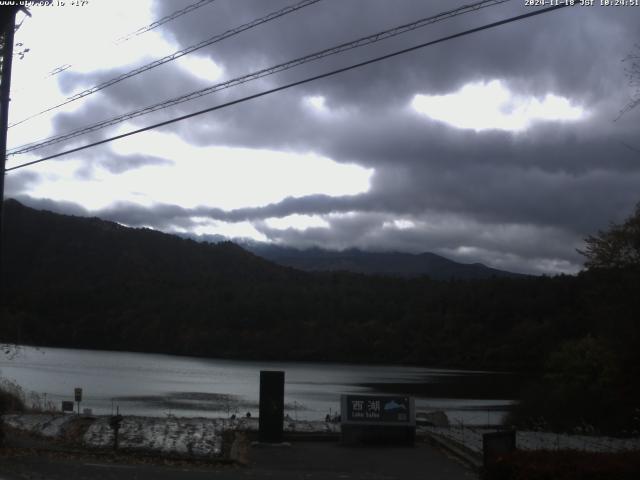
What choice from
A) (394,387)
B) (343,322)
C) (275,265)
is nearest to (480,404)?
(394,387)

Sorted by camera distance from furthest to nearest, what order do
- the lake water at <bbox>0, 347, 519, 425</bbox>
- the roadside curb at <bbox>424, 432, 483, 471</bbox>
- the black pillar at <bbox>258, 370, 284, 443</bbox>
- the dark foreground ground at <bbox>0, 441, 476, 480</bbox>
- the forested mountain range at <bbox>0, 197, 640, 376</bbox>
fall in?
the forested mountain range at <bbox>0, 197, 640, 376</bbox> → the lake water at <bbox>0, 347, 519, 425</bbox> → the black pillar at <bbox>258, 370, 284, 443</bbox> → the roadside curb at <bbox>424, 432, 483, 471</bbox> → the dark foreground ground at <bbox>0, 441, 476, 480</bbox>

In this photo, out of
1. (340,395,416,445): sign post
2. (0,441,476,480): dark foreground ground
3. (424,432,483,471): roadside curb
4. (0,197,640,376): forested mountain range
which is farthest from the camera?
(0,197,640,376): forested mountain range

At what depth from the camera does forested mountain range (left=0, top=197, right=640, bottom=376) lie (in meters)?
127

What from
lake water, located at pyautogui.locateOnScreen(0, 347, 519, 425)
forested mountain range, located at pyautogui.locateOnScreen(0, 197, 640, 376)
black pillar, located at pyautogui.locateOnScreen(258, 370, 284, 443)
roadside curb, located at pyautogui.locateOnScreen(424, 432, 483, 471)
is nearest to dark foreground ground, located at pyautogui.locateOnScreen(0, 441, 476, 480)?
roadside curb, located at pyautogui.locateOnScreen(424, 432, 483, 471)

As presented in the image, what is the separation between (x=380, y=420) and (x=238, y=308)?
405ft

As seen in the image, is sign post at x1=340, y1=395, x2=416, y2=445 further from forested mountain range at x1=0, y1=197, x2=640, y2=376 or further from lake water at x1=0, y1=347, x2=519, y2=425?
forested mountain range at x1=0, y1=197, x2=640, y2=376

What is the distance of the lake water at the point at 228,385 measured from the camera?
50.9m

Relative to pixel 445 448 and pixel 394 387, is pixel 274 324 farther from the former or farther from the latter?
pixel 445 448

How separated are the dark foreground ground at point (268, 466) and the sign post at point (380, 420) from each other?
26.3 inches

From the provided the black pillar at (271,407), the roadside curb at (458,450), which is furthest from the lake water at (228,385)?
the black pillar at (271,407)

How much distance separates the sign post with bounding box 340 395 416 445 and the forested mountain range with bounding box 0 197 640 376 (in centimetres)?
9535

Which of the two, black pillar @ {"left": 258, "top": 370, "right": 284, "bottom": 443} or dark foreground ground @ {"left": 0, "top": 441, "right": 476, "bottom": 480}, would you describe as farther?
black pillar @ {"left": 258, "top": 370, "right": 284, "bottom": 443}

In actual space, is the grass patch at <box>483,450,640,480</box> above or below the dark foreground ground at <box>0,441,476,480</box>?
above

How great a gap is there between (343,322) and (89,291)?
4578 cm
